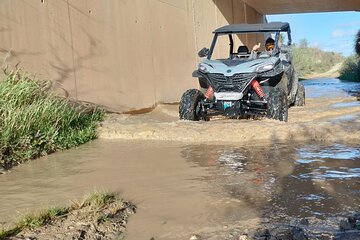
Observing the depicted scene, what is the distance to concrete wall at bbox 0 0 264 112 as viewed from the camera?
27.2 feet

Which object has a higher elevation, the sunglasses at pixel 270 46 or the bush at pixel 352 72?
the sunglasses at pixel 270 46

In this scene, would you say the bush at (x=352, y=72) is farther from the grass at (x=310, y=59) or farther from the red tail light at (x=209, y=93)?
the red tail light at (x=209, y=93)

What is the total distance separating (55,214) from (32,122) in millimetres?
3176

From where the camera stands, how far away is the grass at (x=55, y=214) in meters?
3.42

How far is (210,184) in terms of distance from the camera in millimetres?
4773

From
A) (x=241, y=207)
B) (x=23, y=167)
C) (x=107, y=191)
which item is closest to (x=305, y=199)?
(x=241, y=207)

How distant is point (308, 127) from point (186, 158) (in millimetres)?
2280

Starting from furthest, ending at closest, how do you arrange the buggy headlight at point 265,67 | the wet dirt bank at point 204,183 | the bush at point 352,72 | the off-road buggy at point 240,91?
the bush at point 352,72
the buggy headlight at point 265,67
the off-road buggy at point 240,91
the wet dirt bank at point 204,183

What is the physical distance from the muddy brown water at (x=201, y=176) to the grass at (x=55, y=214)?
284mm

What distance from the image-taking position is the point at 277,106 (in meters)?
8.47

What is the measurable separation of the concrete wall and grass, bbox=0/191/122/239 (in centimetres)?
445

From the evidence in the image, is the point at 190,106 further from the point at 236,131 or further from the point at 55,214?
the point at 55,214

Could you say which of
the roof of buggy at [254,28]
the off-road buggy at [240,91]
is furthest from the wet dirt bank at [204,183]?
the roof of buggy at [254,28]

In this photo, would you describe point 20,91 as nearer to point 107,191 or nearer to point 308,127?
point 107,191
